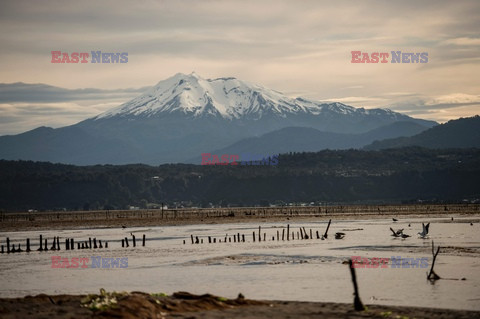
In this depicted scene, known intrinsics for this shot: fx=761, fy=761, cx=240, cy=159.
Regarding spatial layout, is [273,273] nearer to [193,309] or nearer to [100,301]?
[193,309]

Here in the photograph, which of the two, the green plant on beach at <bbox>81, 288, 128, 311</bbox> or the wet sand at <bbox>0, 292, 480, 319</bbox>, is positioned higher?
the green plant on beach at <bbox>81, 288, 128, 311</bbox>

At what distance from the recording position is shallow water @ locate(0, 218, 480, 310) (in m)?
37.3

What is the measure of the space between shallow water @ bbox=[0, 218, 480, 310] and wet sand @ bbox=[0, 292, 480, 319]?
2.45 m

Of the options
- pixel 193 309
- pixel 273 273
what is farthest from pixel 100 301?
pixel 273 273

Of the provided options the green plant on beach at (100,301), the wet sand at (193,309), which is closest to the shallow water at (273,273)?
the wet sand at (193,309)

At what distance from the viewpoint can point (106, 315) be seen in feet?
90.4

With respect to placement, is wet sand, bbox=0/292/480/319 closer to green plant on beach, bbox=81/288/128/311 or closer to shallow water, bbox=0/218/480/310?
green plant on beach, bbox=81/288/128/311

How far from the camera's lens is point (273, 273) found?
151 ft

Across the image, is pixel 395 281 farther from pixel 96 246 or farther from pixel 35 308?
pixel 96 246

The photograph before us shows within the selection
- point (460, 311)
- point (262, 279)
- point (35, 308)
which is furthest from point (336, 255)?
point (35, 308)

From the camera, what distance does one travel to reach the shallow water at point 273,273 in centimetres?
3731

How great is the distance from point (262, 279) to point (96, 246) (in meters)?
30.0

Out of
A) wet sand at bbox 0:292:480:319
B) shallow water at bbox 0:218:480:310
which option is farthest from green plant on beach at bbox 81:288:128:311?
shallow water at bbox 0:218:480:310

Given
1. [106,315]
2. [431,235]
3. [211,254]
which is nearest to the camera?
[106,315]
